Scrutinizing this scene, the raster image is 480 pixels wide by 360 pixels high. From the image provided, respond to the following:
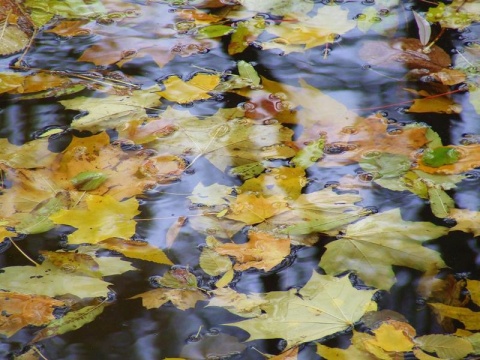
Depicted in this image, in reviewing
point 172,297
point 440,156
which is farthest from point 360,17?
point 172,297

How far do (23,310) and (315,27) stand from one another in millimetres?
1547

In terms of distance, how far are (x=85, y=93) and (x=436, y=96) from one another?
1147 millimetres

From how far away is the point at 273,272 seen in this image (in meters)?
1.50

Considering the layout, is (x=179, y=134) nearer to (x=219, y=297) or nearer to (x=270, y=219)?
(x=270, y=219)

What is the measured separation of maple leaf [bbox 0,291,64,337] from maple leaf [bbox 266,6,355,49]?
136 cm

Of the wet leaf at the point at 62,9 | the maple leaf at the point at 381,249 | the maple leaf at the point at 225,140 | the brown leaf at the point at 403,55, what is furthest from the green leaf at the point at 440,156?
the wet leaf at the point at 62,9

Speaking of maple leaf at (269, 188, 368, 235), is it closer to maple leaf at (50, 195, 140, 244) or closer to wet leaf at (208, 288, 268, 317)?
wet leaf at (208, 288, 268, 317)

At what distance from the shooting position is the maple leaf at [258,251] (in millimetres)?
1525

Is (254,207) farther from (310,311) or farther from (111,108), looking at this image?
(111,108)

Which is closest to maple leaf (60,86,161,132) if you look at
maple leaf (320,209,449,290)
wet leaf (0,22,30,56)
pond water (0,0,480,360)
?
pond water (0,0,480,360)

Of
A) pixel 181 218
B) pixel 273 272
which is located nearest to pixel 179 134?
pixel 181 218

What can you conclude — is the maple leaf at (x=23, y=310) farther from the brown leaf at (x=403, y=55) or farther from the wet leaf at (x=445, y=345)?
the brown leaf at (x=403, y=55)

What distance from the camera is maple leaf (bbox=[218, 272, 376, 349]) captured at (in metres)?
1.34

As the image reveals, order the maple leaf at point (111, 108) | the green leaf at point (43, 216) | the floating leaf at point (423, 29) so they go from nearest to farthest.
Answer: the green leaf at point (43, 216), the maple leaf at point (111, 108), the floating leaf at point (423, 29)
